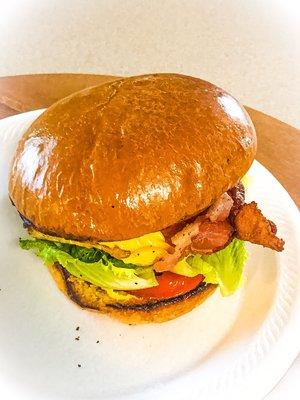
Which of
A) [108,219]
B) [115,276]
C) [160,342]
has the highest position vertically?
[108,219]

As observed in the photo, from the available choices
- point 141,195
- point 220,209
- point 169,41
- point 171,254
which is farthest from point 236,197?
point 169,41

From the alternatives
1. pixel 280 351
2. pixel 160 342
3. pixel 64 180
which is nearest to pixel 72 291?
pixel 160 342

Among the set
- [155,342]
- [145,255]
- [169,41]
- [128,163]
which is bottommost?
[155,342]

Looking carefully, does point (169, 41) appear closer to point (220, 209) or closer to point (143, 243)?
point (220, 209)

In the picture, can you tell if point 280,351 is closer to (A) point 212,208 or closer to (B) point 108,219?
(A) point 212,208

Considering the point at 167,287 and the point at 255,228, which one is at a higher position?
the point at 255,228
